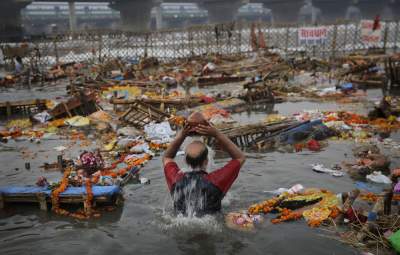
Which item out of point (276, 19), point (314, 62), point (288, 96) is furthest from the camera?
point (276, 19)

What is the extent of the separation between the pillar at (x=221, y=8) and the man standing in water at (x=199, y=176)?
3054 inches

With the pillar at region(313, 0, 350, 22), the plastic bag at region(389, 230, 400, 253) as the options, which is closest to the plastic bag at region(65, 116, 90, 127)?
the plastic bag at region(389, 230, 400, 253)

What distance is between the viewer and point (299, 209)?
6.76 m

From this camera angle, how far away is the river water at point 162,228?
227 inches

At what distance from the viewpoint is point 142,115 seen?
13.1 metres

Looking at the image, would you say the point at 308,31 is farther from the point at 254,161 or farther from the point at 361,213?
the point at 361,213

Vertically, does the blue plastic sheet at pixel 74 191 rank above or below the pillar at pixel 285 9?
below

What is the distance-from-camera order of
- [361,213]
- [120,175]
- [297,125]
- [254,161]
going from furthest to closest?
[297,125]
[254,161]
[120,175]
[361,213]

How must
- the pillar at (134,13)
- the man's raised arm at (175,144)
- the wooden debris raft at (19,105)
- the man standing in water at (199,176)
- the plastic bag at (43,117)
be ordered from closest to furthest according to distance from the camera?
the man's raised arm at (175,144), the man standing in water at (199,176), the plastic bag at (43,117), the wooden debris raft at (19,105), the pillar at (134,13)

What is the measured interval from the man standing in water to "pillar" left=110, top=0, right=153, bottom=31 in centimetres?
6314

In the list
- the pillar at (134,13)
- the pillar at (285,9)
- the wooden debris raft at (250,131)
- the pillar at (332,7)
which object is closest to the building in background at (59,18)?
the pillar at (134,13)

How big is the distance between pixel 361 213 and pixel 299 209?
1066 mm

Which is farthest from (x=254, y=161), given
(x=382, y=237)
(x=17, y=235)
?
(x=17, y=235)

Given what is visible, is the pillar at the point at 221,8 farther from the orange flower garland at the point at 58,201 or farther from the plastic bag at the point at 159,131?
the orange flower garland at the point at 58,201
